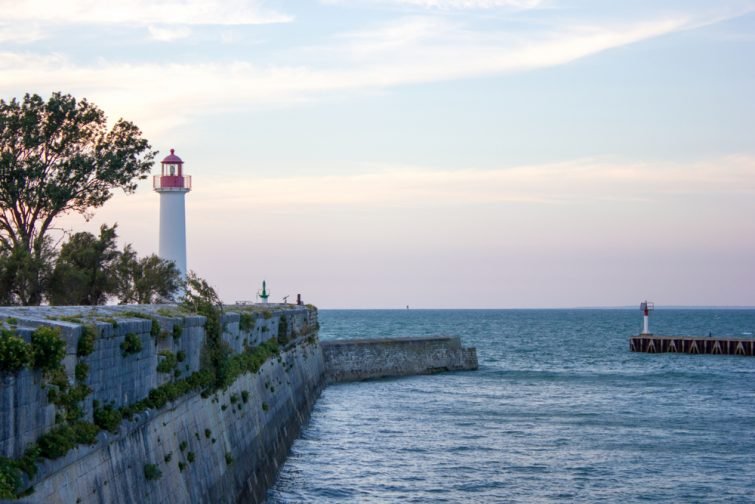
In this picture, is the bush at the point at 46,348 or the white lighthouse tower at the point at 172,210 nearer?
the bush at the point at 46,348

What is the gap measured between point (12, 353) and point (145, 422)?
5.48 metres

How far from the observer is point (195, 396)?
1980 centimetres

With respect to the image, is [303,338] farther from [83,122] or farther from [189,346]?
[189,346]

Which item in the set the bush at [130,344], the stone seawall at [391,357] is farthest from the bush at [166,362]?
the stone seawall at [391,357]

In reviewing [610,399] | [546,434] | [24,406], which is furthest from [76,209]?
[24,406]

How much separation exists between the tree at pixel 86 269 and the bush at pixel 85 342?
28.7 meters

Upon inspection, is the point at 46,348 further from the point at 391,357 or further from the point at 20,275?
the point at 391,357

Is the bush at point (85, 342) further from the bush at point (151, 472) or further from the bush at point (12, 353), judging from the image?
the bush at point (151, 472)

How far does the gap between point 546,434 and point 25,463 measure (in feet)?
102

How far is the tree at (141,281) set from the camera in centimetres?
4538

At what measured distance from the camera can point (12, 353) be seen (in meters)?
10.1

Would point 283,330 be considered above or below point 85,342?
below

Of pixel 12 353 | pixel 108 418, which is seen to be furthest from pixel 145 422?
pixel 12 353

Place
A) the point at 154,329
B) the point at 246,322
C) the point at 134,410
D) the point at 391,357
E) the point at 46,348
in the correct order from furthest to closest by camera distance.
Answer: the point at 391,357 → the point at 246,322 → the point at 154,329 → the point at 134,410 → the point at 46,348
